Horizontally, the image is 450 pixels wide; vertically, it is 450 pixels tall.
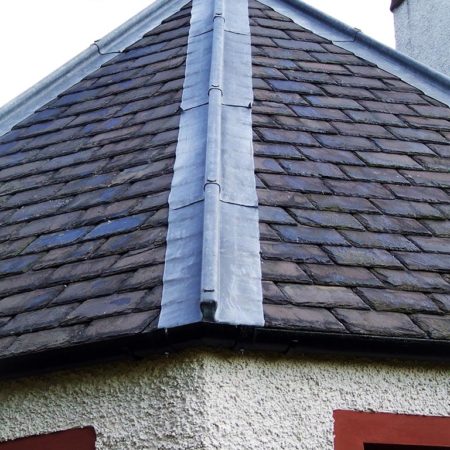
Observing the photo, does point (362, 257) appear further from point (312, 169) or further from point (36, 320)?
point (36, 320)

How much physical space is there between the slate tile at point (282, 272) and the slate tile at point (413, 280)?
37 centimetres

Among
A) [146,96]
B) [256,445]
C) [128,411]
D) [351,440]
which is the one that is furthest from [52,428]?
[146,96]

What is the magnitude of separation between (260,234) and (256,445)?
990 mm

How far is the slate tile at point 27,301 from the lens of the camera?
4.13 meters

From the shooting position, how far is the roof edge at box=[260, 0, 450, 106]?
245 inches

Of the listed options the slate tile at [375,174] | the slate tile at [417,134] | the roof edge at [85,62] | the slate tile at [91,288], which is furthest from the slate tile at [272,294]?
the roof edge at [85,62]

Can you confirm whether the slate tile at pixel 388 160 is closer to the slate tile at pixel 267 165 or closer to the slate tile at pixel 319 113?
the slate tile at pixel 319 113

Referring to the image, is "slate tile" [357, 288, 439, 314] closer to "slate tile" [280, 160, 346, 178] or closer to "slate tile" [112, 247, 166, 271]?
"slate tile" [112, 247, 166, 271]

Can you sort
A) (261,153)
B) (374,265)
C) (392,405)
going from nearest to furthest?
(392,405)
(374,265)
(261,153)

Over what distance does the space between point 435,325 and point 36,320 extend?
164cm

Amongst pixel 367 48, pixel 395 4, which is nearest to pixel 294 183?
pixel 367 48

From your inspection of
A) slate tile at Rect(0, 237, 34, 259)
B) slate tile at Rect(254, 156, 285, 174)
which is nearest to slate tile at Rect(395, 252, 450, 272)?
slate tile at Rect(254, 156, 285, 174)

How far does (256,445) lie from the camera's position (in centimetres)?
355

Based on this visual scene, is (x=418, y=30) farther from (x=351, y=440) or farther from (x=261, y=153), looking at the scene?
(x=351, y=440)
